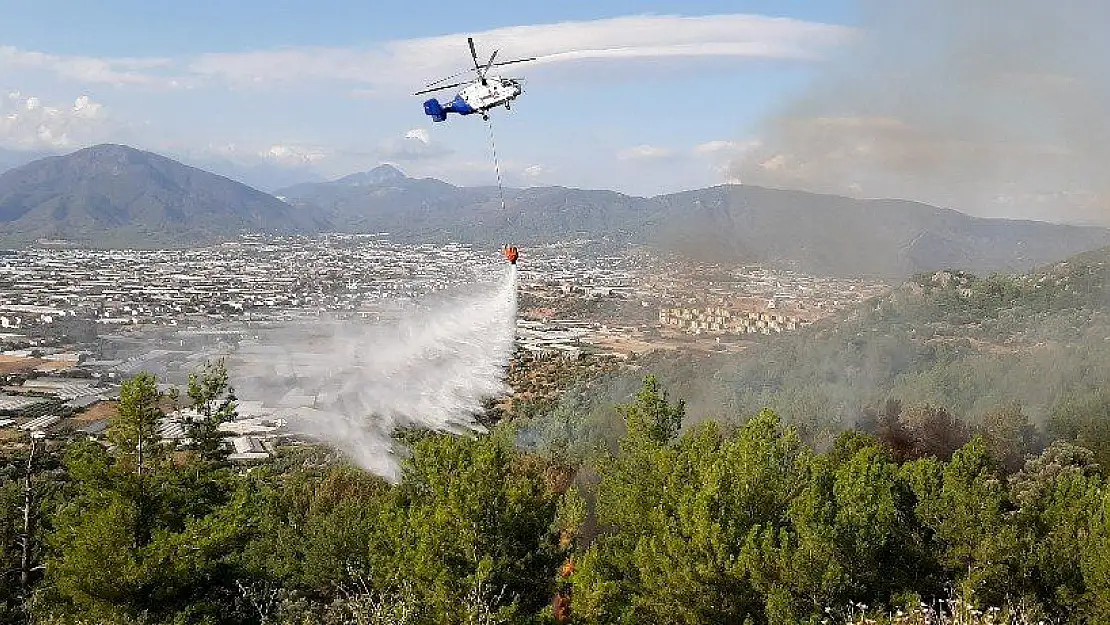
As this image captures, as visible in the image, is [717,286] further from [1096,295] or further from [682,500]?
[682,500]

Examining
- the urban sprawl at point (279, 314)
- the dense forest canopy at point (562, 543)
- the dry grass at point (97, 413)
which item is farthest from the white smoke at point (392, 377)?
the dense forest canopy at point (562, 543)

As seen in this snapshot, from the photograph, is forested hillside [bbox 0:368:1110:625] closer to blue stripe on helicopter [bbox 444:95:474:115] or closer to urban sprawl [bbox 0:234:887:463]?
→ blue stripe on helicopter [bbox 444:95:474:115]

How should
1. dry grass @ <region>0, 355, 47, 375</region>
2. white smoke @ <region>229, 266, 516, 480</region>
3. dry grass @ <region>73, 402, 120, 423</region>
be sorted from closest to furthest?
1. white smoke @ <region>229, 266, 516, 480</region>
2. dry grass @ <region>73, 402, 120, 423</region>
3. dry grass @ <region>0, 355, 47, 375</region>

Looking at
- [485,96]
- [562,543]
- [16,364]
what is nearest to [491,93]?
[485,96]

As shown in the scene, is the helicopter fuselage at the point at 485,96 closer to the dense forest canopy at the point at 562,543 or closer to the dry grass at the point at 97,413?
the dense forest canopy at the point at 562,543

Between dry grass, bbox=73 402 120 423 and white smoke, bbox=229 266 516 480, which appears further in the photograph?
dry grass, bbox=73 402 120 423

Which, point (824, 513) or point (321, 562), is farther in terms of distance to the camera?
point (321, 562)

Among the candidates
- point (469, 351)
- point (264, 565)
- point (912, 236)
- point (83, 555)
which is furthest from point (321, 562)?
point (912, 236)

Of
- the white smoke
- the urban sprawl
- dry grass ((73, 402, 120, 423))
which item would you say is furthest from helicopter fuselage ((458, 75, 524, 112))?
dry grass ((73, 402, 120, 423))
